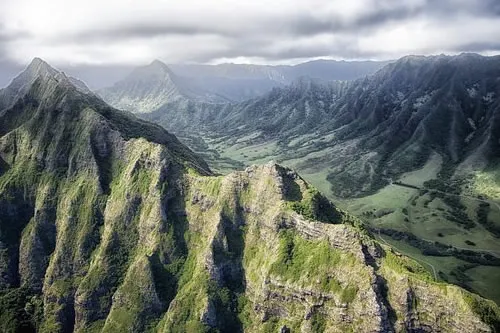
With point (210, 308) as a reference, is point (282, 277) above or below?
above

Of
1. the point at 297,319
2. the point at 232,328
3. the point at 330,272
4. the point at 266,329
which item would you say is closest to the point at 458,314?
the point at 330,272

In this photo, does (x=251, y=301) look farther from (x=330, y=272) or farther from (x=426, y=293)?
(x=426, y=293)

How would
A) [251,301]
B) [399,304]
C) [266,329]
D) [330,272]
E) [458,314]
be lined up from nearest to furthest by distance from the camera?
[458,314], [399,304], [330,272], [266,329], [251,301]

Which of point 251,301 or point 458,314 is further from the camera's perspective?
point 251,301

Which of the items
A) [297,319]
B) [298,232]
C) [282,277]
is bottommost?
[297,319]

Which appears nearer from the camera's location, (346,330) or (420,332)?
(420,332)

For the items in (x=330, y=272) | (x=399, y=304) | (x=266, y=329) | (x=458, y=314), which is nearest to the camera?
(x=458, y=314)

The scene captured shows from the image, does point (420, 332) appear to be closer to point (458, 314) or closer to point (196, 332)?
point (458, 314)

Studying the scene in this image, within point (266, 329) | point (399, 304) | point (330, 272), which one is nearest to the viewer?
Answer: point (399, 304)

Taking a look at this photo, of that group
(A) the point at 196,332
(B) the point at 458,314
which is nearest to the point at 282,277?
(A) the point at 196,332
